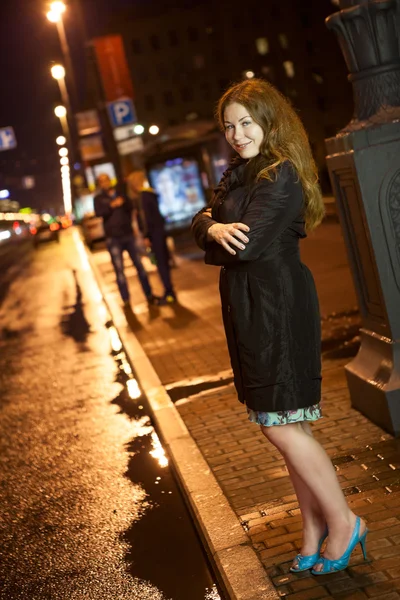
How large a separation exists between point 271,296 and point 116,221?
11.2m

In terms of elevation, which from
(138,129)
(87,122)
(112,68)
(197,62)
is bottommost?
(138,129)

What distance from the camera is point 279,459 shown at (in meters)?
5.60

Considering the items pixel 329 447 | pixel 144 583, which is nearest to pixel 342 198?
pixel 329 447

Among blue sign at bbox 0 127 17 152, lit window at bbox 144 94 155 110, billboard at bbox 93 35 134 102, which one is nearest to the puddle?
billboard at bbox 93 35 134 102

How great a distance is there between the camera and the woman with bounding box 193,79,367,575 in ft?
11.5

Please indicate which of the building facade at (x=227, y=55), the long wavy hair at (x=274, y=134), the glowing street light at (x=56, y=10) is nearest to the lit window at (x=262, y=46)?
the building facade at (x=227, y=55)

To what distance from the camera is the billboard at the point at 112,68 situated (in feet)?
96.7

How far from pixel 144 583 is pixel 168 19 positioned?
350 feet

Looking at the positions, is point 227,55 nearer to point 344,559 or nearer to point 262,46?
point 262,46

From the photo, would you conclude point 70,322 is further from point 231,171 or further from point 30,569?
point 231,171

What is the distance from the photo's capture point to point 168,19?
346 ft

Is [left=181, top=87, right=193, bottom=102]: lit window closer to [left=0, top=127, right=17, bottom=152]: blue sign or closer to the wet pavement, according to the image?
[left=0, top=127, right=17, bottom=152]: blue sign

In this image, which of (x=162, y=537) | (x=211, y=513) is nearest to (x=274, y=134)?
(x=211, y=513)

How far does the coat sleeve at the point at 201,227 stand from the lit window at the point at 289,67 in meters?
96.2
